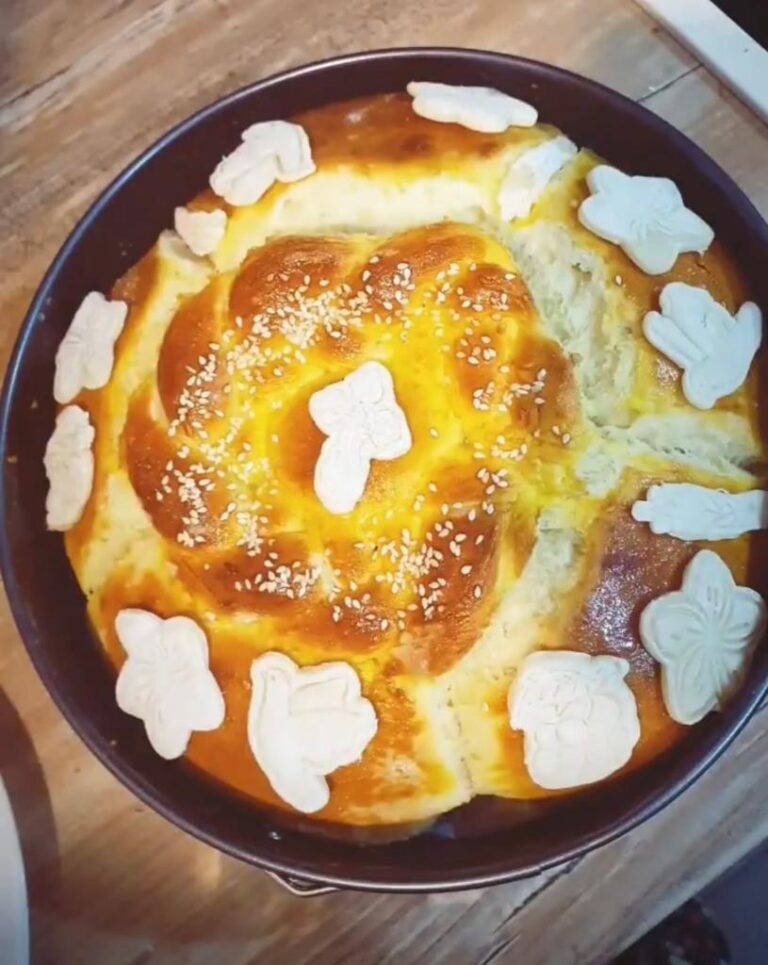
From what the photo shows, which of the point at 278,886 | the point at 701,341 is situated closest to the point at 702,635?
the point at 701,341

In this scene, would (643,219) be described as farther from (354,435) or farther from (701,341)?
(354,435)

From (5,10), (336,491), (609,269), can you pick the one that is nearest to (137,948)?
(336,491)

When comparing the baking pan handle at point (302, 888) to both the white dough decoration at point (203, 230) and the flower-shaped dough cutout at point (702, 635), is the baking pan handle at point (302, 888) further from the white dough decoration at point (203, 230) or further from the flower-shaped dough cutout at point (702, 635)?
the white dough decoration at point (203, 230)

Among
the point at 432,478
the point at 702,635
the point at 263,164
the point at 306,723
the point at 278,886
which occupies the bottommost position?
the point at 278,886

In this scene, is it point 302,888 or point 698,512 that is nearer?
point 698,512

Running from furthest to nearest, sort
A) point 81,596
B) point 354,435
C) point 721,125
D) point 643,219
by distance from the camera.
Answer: point 721,125 → point 81,596 → point 643,219 → point 354,435

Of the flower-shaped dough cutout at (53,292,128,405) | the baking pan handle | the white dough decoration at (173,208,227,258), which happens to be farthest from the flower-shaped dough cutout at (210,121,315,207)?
the baking pan handle

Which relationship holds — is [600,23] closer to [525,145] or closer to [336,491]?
[525,145]
